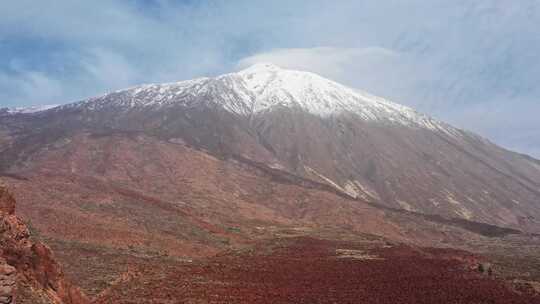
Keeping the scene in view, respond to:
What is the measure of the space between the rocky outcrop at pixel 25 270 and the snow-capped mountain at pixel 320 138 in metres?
59.2

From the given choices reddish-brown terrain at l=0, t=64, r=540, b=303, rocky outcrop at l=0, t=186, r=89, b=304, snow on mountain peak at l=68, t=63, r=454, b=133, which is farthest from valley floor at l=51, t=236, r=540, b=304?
snow on mountain peak at l=68, t=63, r=454, b=133

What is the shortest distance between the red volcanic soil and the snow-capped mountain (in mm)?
45361

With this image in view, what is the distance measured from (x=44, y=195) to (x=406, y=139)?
9795cm

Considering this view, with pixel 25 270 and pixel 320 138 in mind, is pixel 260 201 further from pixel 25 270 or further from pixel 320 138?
pixel 25 270

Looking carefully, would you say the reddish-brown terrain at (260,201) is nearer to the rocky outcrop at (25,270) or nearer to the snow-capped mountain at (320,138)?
the rocky outcrop at (25,270)

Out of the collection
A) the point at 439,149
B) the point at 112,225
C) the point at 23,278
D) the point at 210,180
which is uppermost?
the point at 439,149

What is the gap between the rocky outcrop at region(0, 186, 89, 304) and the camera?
33.1 ft

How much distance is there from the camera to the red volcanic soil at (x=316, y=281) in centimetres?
2050

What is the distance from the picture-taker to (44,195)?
39.3 m

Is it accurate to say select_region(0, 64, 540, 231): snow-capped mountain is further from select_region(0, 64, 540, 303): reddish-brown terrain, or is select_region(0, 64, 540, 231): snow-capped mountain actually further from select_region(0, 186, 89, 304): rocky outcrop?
select_region(0, 186, 89, 304): rocky outcrop

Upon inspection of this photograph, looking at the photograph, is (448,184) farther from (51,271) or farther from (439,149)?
(51,271)

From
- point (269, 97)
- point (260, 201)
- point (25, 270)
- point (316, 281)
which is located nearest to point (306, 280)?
point (316, 281)

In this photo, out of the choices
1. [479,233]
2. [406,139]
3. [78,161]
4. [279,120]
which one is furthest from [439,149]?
[78,161]

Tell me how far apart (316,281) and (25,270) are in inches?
622
